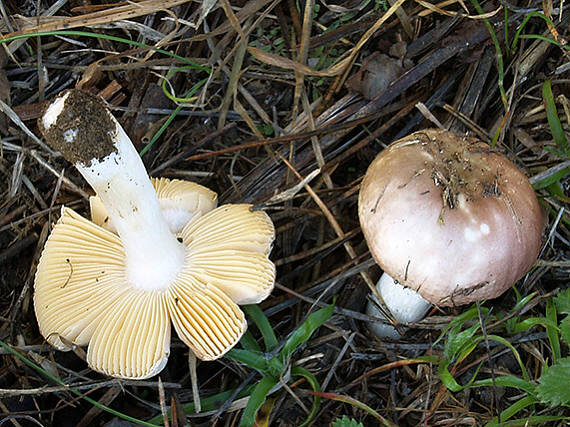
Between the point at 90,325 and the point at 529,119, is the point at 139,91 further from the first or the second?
the point at 529,119

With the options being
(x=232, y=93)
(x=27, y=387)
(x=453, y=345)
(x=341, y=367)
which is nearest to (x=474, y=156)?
(x=453, y=345)

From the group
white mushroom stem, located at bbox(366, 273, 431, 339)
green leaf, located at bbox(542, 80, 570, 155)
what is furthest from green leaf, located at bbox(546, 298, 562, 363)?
green leaf, located at bbox(542, 80, 570, 155)

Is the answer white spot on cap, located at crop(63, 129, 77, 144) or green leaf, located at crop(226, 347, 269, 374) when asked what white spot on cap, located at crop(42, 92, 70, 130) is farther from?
green leaf, located at crop(226, 347, 269, 374)

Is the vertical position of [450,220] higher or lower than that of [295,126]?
lower

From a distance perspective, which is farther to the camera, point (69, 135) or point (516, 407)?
point (516, 407)

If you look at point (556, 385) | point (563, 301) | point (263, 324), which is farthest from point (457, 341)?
point (263, 324)

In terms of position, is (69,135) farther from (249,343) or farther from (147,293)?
(249,343)
